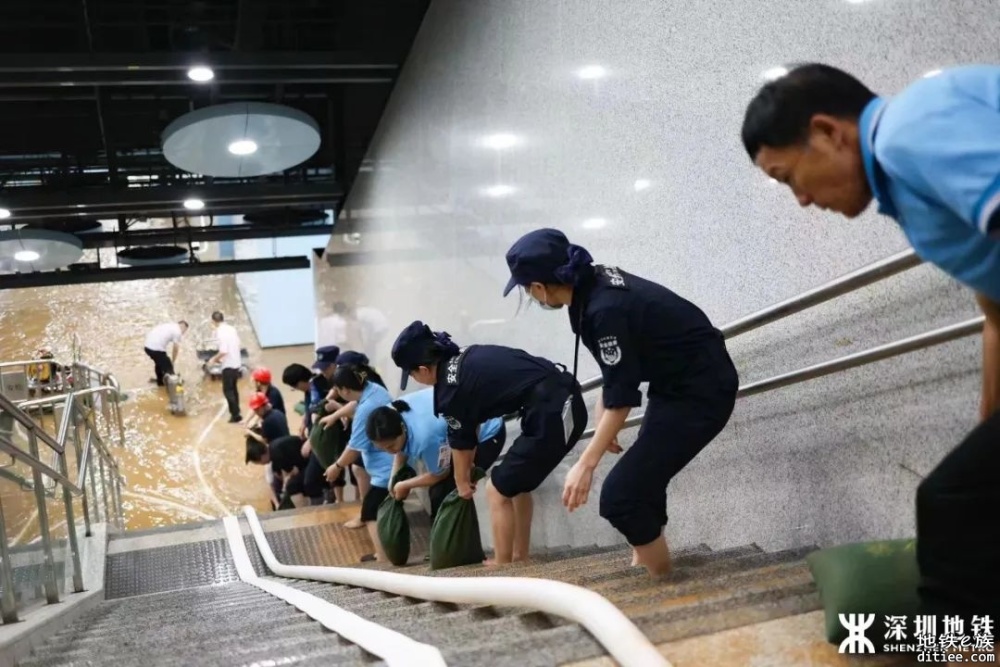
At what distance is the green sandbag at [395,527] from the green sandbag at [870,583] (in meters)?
3.31

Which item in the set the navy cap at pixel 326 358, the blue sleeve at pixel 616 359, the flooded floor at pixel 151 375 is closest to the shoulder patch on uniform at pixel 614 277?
the blue sleeve at pixel 616 359

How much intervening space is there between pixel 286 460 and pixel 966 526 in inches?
297

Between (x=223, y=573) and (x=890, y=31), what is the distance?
5.58 m

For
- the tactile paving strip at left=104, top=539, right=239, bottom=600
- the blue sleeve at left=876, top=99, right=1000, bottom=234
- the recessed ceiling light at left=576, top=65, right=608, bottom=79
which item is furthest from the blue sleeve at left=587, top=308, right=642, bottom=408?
the tactile paving strip at left=104, top=539, right=239, bottom=600

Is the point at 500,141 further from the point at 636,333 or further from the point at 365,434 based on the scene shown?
the point at 636,333

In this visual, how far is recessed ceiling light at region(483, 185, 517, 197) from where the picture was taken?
5246mm

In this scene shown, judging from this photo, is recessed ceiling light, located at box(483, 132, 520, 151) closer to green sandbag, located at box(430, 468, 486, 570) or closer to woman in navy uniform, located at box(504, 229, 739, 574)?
green sandbag, located at box(430, 468, 486, 570)

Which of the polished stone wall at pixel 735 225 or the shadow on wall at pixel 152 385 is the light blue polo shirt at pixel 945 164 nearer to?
the polished stone wall at pixel 735 225

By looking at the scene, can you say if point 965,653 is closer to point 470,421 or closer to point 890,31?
point 890,31

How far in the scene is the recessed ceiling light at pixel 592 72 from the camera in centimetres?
388

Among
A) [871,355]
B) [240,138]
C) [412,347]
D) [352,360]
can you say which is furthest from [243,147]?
[871,355]

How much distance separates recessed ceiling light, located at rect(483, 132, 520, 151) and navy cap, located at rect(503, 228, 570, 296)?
2.48 m

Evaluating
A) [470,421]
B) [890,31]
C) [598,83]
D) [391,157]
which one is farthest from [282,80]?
[890,31]

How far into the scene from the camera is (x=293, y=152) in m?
8.52
